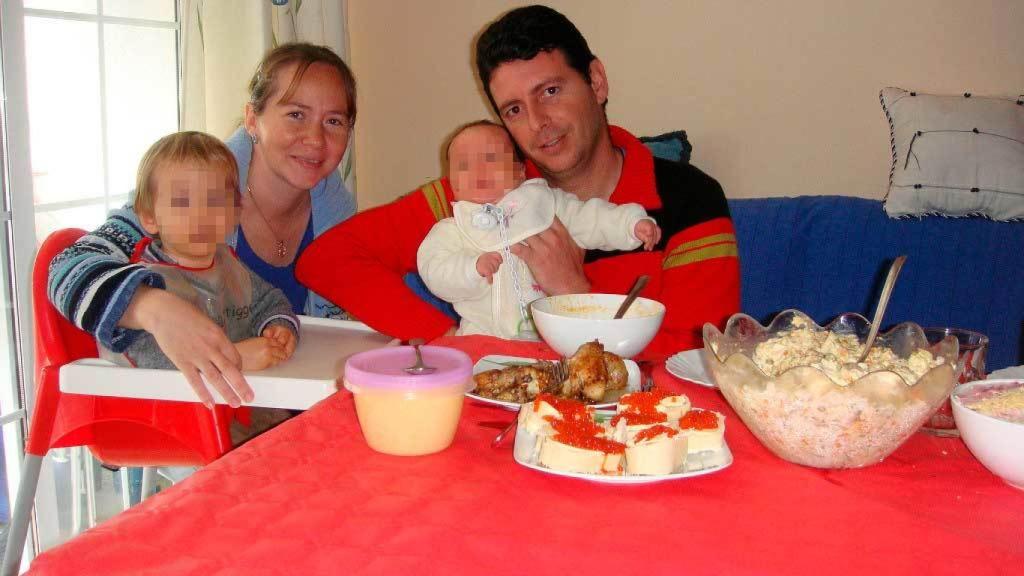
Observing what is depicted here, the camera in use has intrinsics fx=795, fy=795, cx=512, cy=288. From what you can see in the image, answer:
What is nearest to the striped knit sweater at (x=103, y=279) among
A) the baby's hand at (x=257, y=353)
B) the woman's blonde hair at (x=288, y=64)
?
the baby's hand at (x=257, y=353)

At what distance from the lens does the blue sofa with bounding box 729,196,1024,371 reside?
7.00 ft

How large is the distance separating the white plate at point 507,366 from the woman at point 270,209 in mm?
484

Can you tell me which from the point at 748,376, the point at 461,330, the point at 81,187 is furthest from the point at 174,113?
the point at 748,376

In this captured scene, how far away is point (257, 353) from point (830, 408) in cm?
103

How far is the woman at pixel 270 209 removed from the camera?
1377 millimetres

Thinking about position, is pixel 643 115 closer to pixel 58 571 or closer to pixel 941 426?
pixel 941 426

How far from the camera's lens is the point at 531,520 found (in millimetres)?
680

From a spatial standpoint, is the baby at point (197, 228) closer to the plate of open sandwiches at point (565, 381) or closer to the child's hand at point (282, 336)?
the child's hand at point (282, 336)

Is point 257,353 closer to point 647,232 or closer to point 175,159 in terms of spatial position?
point 175,159

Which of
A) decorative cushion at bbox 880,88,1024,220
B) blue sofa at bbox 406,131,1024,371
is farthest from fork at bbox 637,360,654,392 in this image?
decorative cushion at bbox 880,88,1024,220

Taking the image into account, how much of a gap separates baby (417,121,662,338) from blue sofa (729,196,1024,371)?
664mm

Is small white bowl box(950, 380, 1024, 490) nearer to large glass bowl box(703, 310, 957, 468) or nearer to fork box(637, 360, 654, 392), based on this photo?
large glass bowl box(703, 310, 957, 468)

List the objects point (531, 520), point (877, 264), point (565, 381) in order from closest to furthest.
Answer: point (531, 520), point (565, 381), point (877, 264)

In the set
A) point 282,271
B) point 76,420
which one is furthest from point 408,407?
point 282,271
